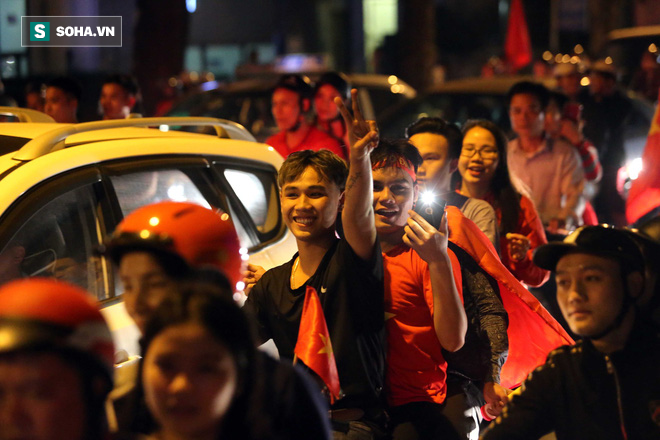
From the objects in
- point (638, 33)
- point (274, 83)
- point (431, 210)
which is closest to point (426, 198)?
point (431, 210)

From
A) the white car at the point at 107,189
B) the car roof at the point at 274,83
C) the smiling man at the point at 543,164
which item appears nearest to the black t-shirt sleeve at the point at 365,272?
the white car at the point at 107,189

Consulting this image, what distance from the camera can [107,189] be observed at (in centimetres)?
383

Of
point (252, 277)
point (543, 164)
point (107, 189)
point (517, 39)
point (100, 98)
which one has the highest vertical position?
point (517, 39)

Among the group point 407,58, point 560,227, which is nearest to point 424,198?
point 560,227

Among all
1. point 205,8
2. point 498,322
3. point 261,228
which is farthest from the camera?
point 205,8

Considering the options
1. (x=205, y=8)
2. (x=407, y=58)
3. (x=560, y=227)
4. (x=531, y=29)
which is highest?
(x=205, y=8)

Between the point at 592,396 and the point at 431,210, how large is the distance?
126cm

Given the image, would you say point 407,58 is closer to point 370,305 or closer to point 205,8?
point 370,305

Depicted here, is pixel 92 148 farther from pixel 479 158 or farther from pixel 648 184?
pixel 648 184

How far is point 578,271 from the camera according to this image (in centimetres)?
237

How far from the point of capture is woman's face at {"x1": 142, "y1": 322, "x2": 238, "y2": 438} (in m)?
1.77

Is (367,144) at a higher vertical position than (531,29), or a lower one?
lower

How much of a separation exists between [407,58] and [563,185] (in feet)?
38.7

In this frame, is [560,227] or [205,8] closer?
[560,227]
